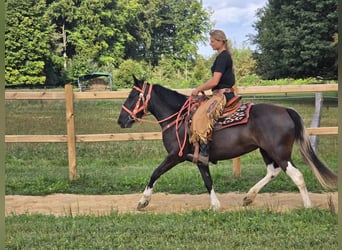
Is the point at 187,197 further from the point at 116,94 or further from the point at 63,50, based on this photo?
the point at 63,50

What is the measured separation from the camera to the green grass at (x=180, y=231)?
3.81 m

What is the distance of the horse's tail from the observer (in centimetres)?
521

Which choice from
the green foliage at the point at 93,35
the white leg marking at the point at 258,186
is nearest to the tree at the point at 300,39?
the white leg marking at the point at 258,186

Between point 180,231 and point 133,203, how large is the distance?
1893 millimetres

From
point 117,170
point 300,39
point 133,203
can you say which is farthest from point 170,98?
point 300,39

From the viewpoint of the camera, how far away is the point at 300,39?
85.0ft

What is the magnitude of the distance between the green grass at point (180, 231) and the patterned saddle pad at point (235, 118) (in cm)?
104

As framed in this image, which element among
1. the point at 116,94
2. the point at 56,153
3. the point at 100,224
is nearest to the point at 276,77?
the point at 56,153

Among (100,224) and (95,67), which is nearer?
(100,224)

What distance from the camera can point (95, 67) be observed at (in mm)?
49375

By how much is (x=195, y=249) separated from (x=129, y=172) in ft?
14.0

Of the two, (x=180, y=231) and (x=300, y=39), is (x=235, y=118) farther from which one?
(x=300, y=39)

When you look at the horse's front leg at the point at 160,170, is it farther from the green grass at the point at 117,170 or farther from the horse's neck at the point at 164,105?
the green grass at the point at 117,170

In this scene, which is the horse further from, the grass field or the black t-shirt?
the grass field
